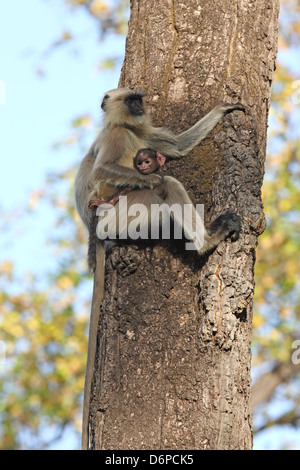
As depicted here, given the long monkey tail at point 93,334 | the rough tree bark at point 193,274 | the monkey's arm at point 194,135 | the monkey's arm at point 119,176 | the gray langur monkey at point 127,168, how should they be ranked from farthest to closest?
the monkey's arm at point 119,176 → the monkey's arm at point 194,135 → the gray langur monkey at point 127,168 → the long monkey tail at point 93,334 → the rough tree bark at point 193,274

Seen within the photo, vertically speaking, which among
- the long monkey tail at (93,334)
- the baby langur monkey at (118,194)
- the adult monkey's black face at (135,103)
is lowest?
the long monkey tail at (93,334)

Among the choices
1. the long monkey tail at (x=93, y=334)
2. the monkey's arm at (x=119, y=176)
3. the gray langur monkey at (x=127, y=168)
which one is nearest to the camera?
the long monkey tail at (x=93, y=334)

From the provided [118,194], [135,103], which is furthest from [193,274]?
[135,103]

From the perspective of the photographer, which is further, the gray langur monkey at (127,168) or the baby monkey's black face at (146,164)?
the baby monkey's black face at (146,164)

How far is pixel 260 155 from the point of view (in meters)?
3.43

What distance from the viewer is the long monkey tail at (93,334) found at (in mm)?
2971

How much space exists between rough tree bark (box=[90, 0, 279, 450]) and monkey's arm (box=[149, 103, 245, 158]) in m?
0.05

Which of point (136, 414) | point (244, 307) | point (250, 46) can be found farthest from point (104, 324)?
point (250, 46)

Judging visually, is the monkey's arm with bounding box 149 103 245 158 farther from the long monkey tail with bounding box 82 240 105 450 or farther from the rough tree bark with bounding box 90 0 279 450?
the long monkey tail with bounding box 82 240 105 450

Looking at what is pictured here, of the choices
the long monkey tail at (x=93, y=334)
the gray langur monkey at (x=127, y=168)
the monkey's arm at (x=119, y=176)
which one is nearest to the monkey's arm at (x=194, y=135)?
the gray langur monkey at (x=127, y=168)

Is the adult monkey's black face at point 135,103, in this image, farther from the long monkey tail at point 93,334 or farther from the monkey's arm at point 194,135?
the long monkey tail at point 93,334

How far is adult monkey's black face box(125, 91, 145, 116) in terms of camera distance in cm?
382

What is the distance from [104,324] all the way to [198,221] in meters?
0.80

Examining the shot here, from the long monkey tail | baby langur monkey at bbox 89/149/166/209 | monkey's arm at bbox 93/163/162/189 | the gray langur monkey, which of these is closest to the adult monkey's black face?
the gray langur monkey
